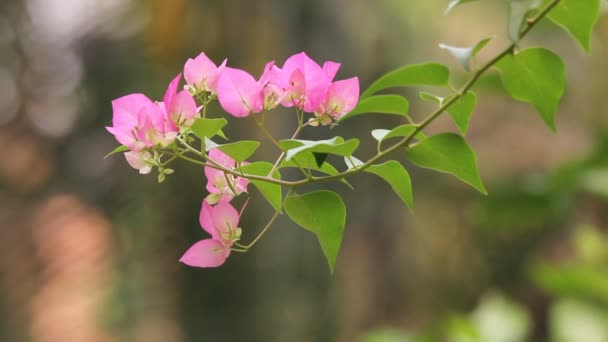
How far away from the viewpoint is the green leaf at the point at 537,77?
0.34 metres

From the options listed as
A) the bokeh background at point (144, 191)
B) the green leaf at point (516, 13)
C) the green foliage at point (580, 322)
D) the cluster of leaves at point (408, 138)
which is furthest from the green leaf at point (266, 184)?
the bokeh background at point (144, 191)

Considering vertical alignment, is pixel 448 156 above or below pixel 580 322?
above

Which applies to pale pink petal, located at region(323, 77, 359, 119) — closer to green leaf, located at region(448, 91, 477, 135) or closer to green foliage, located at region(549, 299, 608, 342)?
green leaf, located at region(448, 91, 477, 135)

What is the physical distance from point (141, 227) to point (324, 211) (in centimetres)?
193

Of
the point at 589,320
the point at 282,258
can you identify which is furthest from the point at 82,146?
the point at 589,320

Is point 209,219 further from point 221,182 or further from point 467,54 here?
point 467,54

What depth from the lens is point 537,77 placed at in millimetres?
341

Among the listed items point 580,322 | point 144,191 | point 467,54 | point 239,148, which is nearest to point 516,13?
point 467,54

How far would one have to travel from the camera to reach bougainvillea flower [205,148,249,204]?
0.32 metres

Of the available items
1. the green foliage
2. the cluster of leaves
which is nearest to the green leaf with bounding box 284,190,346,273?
the cluster of leaves

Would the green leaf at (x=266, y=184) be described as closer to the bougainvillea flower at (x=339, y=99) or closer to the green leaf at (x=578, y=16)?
the bougainvillea flower at (x=339, y=99)

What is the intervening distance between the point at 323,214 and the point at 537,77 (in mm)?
123

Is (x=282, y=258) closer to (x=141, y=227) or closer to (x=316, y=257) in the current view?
(x=316, y=257)

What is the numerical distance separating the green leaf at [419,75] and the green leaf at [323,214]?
7 centimetres
